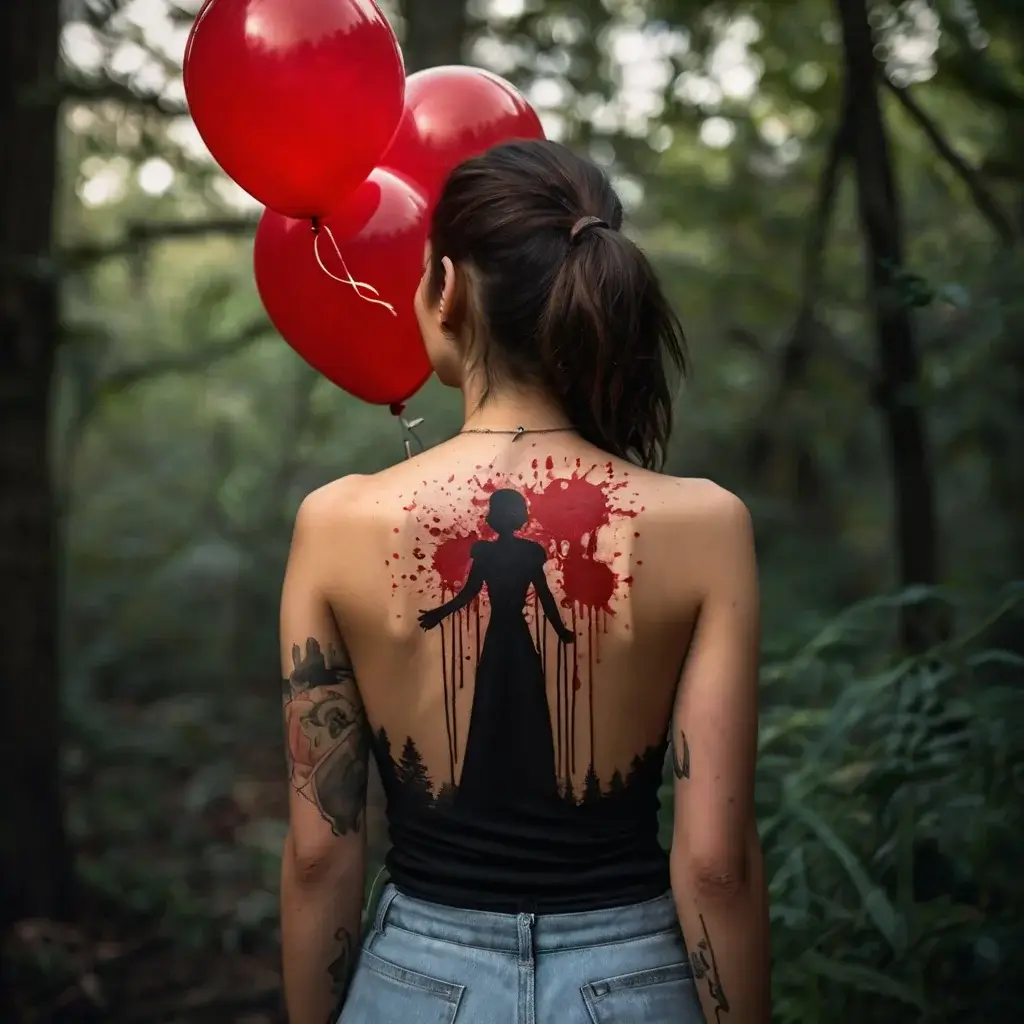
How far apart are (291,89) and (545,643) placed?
1061 millimetres

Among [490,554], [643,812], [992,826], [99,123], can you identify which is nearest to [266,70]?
[490,554]

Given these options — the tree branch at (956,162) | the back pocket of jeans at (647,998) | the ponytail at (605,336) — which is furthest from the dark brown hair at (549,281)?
the tree branch at (956,162)

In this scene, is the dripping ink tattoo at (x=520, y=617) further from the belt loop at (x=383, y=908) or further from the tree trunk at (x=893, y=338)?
the tree trunk at (x=893, y=338)

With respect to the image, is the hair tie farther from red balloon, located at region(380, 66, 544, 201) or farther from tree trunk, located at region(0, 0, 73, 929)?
tree trunk, located at region(0, 0, 73, 929)

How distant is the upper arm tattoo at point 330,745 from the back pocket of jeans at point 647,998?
447 mm

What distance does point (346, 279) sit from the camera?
2.11m

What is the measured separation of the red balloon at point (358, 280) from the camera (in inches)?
83.3

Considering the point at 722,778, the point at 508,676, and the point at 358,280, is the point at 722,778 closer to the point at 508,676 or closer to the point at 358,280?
the point at 508,676

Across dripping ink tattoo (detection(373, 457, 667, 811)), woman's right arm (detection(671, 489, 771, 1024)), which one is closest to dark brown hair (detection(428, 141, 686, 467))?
dripping ink tattoo (detection(373, 457, 667, 811))

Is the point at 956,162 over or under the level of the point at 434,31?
under

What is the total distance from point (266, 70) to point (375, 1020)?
1476 mm

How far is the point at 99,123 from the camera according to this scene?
4.86 meters

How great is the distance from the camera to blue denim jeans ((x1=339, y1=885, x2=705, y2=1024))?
4.78ft

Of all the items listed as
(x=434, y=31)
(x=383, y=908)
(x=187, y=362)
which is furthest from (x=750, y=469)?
Result: (x=383, y=908)
